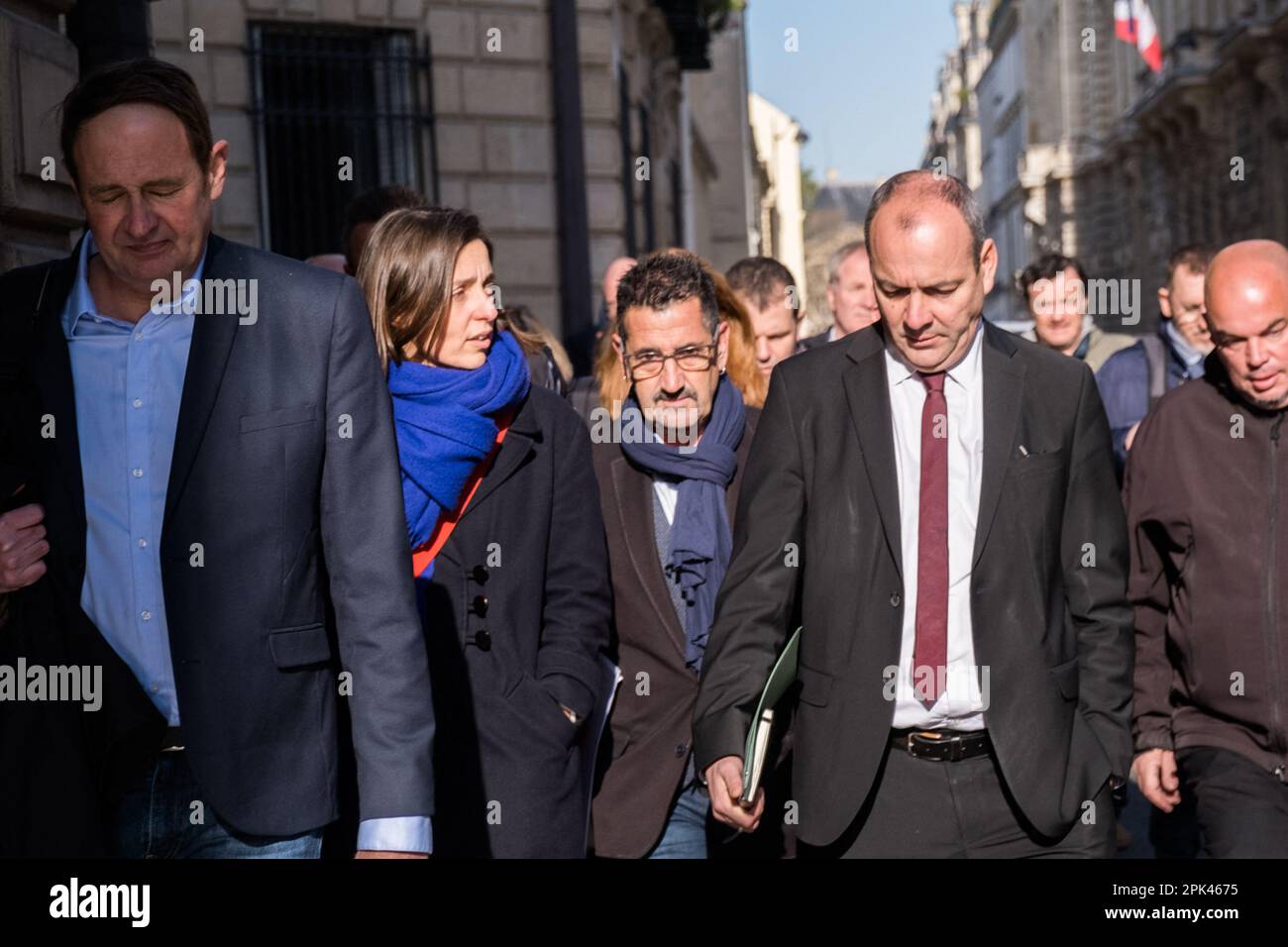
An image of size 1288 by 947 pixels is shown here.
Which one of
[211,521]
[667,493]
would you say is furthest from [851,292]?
[211,521]

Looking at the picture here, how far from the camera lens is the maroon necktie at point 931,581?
3.73m

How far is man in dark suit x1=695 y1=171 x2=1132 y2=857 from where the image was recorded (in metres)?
3.73

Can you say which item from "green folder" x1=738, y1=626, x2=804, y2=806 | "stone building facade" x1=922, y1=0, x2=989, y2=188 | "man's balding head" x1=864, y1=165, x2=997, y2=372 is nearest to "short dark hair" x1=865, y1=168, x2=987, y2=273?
"man's balding head" x1=864, y1=165, x2=997, y2=372

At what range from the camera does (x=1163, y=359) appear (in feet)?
24.6

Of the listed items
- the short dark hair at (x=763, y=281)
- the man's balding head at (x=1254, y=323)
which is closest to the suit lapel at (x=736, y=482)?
the man's balding head at (x=1254, y=323)

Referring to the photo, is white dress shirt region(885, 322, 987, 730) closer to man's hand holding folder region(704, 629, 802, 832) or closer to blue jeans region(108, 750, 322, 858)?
man's hand holding folder region(704, 629, 802, 832)

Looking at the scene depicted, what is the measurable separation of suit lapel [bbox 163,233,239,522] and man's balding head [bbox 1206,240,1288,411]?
2583 millimetres

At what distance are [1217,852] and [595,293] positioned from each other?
10.6 m

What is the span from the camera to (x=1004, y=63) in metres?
88.9

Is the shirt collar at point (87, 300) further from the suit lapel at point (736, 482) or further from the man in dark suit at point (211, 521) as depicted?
the suit lapel at point (736, 482)

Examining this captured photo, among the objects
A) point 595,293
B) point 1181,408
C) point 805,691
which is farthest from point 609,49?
point 805,691

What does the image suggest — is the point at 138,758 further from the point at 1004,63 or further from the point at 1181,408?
the point at 1004,63

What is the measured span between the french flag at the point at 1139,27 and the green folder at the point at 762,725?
3832 cm
